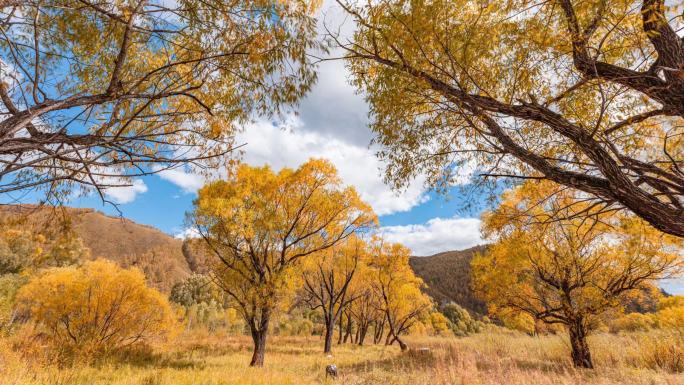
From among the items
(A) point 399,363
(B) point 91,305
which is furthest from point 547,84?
(B) point 91,305

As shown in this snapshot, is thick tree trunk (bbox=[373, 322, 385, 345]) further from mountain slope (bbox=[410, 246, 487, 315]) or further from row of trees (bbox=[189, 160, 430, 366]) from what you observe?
mountain slope (bbox=[410, 246, 487, 315])

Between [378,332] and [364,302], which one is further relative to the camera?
[378,332]

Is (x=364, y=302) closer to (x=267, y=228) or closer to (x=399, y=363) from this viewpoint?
(x=399, y=363)

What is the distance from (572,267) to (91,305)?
18.4 metres

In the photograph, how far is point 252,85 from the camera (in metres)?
4.13

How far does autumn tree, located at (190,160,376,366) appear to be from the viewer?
10.2m

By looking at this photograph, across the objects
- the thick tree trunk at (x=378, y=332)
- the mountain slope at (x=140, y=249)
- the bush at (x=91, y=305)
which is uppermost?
the mountain slope at (x=140, y=249)

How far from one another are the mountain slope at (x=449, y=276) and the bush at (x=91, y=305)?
74778 millimetres

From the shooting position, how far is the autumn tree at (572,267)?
828 centimetres

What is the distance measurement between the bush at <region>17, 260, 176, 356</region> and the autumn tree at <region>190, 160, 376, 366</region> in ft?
14.0

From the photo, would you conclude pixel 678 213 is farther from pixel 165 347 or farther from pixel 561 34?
pixel 165 347

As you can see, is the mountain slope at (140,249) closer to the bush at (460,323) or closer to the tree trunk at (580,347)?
the bush at (460,323)

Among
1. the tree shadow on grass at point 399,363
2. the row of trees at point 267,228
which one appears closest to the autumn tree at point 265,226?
the row of trees at point 267,228

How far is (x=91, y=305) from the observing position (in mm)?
11211
